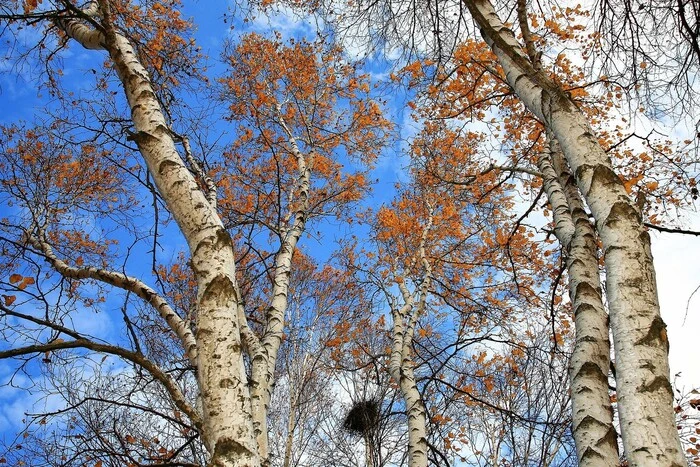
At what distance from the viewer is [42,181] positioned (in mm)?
8336

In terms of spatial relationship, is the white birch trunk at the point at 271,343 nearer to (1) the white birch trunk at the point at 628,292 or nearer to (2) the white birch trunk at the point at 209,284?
(2) the white birch trunk at the point at 209,284

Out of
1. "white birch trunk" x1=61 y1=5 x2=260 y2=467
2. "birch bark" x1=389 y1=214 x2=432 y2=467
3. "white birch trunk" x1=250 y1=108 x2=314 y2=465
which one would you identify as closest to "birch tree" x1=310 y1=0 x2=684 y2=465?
"white birch trunk" x1=61 y1=5 x2=260 y2=467

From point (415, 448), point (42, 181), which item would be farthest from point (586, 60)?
point (42, 181)

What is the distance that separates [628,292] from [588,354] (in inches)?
28.8

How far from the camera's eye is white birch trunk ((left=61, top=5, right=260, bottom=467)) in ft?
5.27

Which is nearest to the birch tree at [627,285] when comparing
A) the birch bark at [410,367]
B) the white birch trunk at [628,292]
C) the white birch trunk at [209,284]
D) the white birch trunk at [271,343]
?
the white birch trunk at [628,292]

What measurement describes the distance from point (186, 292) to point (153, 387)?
6.68ft

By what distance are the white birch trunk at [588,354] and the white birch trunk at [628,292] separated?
23.5 inches

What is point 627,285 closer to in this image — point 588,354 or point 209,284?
point 588,354

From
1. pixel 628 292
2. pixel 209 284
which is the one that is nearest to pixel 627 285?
pixel 628 292

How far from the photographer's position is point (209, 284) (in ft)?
6.11

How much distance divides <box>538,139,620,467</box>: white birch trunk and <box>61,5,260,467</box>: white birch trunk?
55.0 inches

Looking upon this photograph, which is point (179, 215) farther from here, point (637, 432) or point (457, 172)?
point (457, 172)

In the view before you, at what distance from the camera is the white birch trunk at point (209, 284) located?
1605 millimetres
